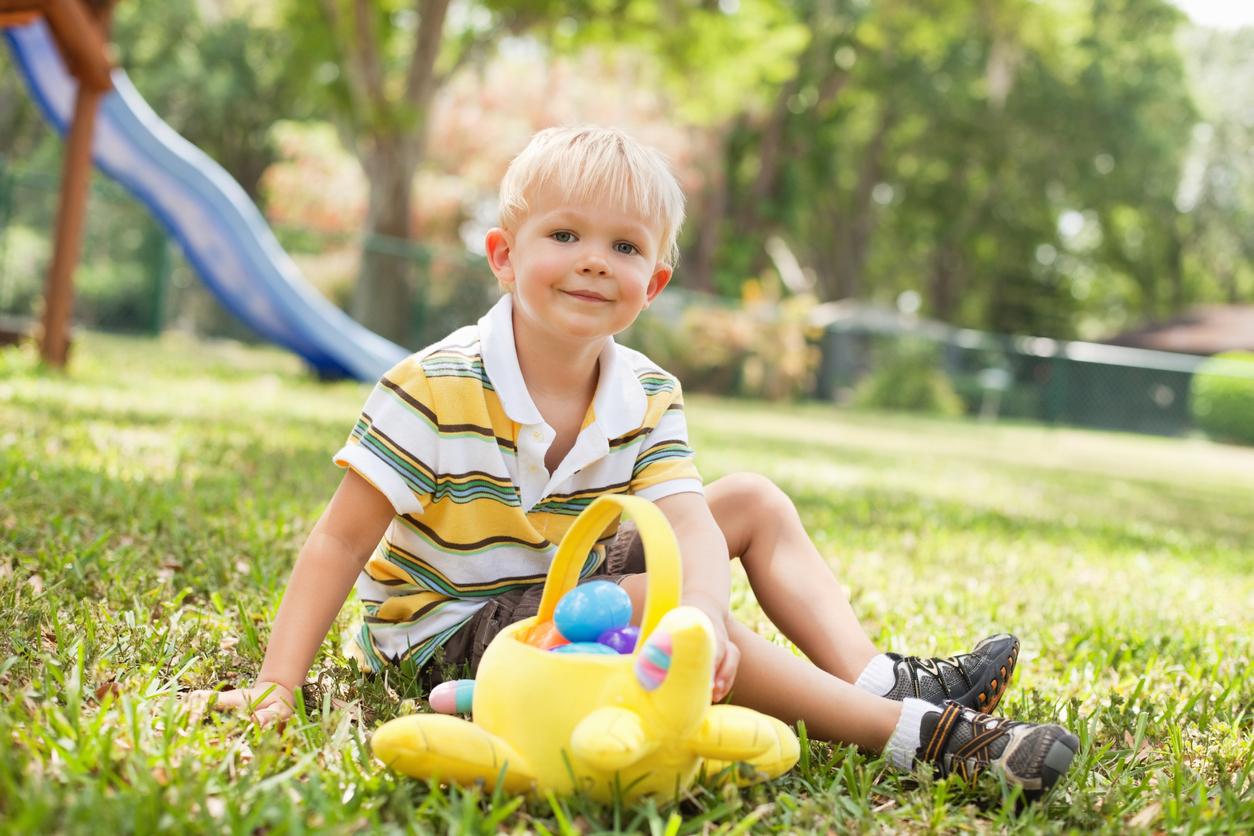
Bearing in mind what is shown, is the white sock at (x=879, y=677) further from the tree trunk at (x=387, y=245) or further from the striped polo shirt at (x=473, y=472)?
the tree trunk at (x=387, y=245)

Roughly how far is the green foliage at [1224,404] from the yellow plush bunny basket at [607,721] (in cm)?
1944

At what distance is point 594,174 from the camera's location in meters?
1.68

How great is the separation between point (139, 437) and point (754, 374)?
12.2 meters

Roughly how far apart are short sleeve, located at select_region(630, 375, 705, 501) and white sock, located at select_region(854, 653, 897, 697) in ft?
1.46

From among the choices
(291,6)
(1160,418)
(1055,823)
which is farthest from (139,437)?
(1160,418)

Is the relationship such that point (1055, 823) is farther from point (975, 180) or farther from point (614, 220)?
point (975, 180)

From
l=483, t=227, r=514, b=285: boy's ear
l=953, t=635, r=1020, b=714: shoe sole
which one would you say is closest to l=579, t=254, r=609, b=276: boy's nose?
l=483, t=227, r=514, b=285: boy's ear

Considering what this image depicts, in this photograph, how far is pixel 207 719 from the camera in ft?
5.15

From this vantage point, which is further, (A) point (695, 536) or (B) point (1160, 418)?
(B) point (1160, 418)

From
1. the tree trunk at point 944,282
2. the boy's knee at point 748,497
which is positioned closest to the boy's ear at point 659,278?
the boy's knee at point 748,497

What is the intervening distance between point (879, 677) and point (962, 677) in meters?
0.16

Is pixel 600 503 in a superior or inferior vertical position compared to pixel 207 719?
superior

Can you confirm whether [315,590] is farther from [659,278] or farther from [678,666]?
[659,278]

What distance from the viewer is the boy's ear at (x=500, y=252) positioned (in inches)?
72.8
